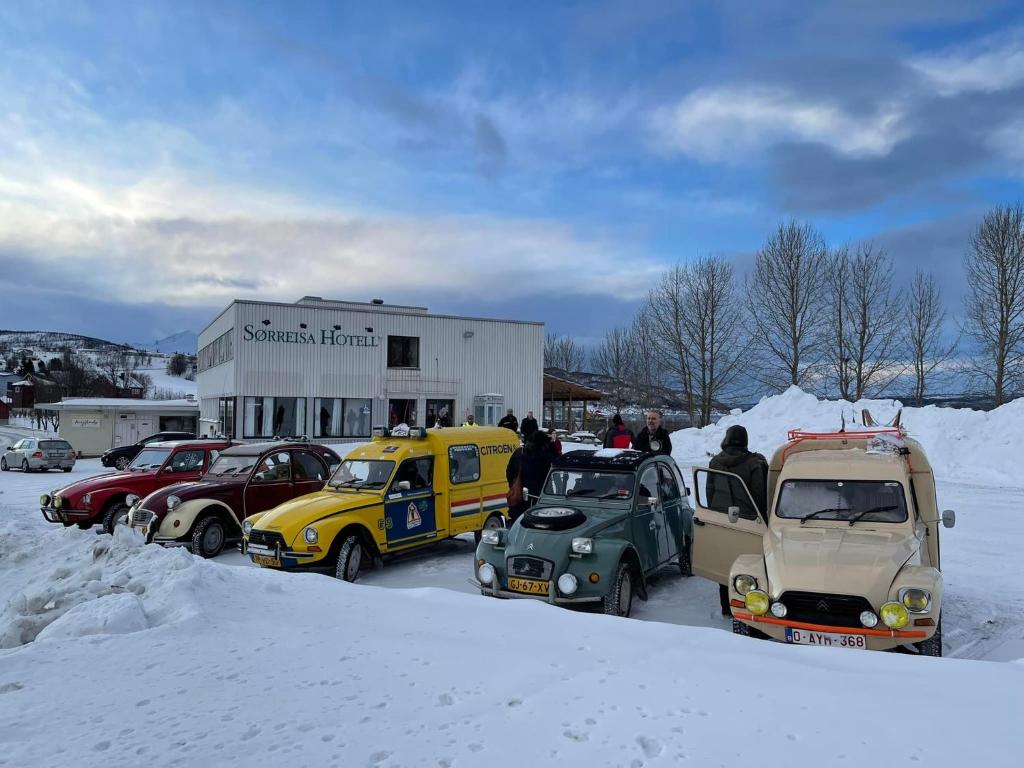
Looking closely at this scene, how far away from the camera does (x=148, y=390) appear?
126 m

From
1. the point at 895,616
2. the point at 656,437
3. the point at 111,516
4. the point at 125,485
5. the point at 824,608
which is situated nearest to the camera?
the point at 895,616

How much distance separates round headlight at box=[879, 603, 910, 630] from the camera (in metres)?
5.52

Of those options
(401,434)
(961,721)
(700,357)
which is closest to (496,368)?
(700,357)

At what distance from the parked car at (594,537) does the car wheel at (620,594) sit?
0.01 m

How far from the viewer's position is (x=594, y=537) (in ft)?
25.3

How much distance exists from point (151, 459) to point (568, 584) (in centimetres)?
1063

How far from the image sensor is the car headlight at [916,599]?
556 centimetres

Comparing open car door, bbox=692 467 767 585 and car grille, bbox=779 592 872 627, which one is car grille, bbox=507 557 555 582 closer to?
open car door, bbox=692 467 767 585

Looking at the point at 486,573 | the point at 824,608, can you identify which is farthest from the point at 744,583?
the point at 486,573

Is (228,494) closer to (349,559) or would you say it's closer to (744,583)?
(349,559)

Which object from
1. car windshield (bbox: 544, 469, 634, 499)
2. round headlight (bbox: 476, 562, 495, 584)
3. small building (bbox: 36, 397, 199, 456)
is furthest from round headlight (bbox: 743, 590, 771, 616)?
small building (bbox: 36, 397, 199, 456)

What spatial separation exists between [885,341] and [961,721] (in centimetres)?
4095

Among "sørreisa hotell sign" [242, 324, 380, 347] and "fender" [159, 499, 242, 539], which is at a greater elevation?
"sørreisa hotell sign" [242, 324, 380, 347]

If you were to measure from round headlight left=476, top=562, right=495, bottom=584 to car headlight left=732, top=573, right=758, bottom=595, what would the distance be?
258cm
